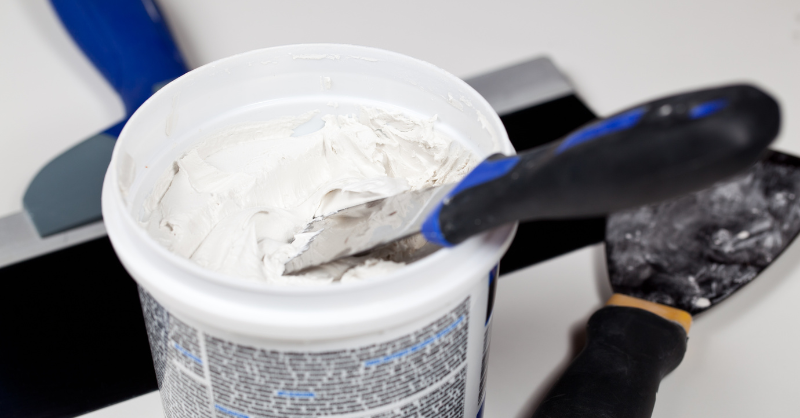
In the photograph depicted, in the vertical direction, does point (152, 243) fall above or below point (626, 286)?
above

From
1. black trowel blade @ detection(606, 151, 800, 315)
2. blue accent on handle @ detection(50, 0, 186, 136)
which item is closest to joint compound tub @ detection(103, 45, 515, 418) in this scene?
black trowel blade @ detection(606, 151, 800, 315)

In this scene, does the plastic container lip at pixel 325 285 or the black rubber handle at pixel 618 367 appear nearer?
the plastic container lip at pixel 325 285

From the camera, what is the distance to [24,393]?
27.8 inches

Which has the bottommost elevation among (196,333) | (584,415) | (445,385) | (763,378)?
(763,378)

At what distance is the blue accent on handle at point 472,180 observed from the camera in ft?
1.24

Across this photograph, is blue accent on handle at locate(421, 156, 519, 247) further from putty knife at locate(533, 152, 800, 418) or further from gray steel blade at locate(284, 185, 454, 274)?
putty knife at locate(533, 152, 800, 418)

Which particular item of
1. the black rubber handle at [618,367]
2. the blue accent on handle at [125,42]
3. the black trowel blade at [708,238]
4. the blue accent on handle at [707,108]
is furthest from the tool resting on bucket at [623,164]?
the blue accent on handle at [125,42]

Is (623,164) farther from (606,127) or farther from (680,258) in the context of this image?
(680,258)

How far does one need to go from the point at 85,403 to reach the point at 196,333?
1.21ft

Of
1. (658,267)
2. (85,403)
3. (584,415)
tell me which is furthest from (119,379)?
(658,267)

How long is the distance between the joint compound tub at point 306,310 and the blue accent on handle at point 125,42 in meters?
0.43

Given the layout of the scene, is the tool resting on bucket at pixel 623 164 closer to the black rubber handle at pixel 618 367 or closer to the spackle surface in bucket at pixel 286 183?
the spackle surface in bucket at pixel 286 183

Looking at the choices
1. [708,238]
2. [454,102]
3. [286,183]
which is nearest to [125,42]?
[286,183]

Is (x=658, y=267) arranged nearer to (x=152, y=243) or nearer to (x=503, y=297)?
(x=503, y=297)
